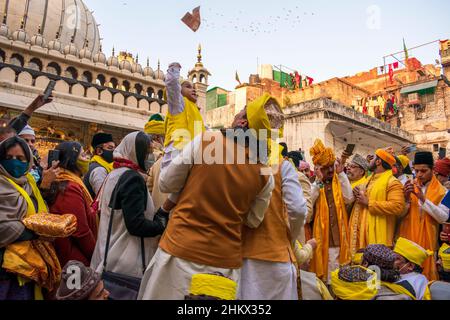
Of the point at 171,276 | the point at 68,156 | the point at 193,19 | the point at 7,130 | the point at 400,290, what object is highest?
the point at 193,19

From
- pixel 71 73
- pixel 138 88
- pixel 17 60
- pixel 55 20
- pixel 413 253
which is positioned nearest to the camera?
pixel 413 253

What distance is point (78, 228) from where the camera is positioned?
9.02 feet

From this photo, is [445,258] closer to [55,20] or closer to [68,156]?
[68,156]

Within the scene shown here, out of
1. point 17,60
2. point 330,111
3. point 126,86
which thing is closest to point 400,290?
point 126,86

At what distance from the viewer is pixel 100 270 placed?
2.43m

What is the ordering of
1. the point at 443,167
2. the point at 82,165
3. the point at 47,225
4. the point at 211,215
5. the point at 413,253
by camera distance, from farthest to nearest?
the point at 443,167
the point at 82,165
the point at 413,253
the point at 47,225
the point at 211,215

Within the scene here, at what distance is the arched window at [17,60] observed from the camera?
11.1 metres

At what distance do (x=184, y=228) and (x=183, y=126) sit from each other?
121cm

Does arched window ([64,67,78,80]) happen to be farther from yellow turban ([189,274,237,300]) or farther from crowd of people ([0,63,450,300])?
yellow turban ([189,274,237,300])

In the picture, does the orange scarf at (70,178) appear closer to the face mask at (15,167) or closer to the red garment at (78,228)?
the red garment at (78,228)

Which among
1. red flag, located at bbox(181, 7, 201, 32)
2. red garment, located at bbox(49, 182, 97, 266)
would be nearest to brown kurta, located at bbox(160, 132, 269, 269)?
red garment, located at bbox(49, 182, 97, 266)

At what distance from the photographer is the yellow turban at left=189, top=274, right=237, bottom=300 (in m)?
1.78
